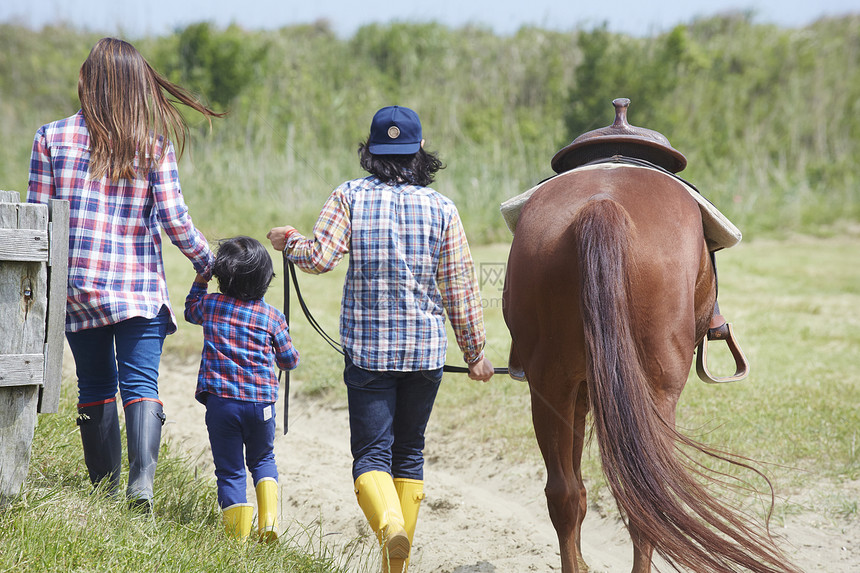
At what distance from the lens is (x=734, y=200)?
14.2 m

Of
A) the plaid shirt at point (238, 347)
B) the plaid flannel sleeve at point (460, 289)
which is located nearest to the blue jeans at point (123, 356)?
the plaid shirt at point (238, 347)

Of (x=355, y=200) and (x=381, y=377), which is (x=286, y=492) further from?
(x=355, y=200)

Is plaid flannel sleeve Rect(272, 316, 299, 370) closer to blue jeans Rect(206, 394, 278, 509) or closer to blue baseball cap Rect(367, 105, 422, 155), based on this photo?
blue jeans Rect(206, 394, 278, 509)

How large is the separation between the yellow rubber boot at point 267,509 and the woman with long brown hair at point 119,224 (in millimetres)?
389

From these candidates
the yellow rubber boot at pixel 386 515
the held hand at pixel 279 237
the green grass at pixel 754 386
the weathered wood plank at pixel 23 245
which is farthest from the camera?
the green grass at pixel 754 386

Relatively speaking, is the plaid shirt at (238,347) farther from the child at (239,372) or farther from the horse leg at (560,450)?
the horse leg at (560,450)

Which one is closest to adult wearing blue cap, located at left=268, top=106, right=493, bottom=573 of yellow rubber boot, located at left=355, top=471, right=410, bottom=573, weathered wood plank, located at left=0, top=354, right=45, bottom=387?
yellow rubber boot, located at left=355, top=471, right=410, bottom=573

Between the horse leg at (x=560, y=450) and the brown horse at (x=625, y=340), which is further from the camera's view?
the horse leg at (x=560, y=450)

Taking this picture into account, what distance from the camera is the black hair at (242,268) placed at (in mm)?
2756

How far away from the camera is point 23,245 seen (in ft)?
7.52

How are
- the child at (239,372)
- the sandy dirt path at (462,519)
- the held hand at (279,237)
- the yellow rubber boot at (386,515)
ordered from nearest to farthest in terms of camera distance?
the yellow rubber boot at (386,515) → the child at (239,372) → the held hand at (279,237) → the sandy dirt path at (462,519)

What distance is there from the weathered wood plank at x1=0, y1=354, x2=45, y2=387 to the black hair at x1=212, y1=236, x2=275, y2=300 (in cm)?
67

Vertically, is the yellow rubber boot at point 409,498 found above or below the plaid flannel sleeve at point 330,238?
below

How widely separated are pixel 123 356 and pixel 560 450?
160cm
